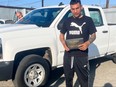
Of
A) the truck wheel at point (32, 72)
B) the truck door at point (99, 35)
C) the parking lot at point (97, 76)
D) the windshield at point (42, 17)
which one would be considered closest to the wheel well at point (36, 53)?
the truck wheel at point (32, 72)

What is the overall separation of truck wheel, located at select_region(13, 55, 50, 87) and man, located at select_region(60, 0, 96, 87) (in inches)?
44.7

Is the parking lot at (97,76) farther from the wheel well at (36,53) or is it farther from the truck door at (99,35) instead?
the wheel well at (36,53)

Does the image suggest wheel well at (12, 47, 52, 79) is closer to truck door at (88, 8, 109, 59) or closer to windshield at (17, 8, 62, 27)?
windshield at (17, 8, 62, 27)

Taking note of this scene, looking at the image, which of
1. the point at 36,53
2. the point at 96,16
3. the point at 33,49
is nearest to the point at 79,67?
the point at 33,49

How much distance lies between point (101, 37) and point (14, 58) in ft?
9.33

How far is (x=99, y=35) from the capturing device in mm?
7023

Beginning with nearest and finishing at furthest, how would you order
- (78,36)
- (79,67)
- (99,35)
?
(78,36) < (79,67) < (99,35)

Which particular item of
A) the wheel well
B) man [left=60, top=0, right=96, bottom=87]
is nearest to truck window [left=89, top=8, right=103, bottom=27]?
the wheel well

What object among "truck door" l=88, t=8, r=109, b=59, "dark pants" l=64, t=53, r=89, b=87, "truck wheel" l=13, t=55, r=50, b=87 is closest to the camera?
"dark pants" l=64, t=53, r=89, b=87

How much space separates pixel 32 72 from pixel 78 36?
1.68m

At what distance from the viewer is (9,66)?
5.02 meters

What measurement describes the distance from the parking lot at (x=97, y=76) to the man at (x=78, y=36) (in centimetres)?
182

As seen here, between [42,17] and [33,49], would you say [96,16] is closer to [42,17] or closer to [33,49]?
[42,17]

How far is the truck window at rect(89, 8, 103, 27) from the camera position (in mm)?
7112
